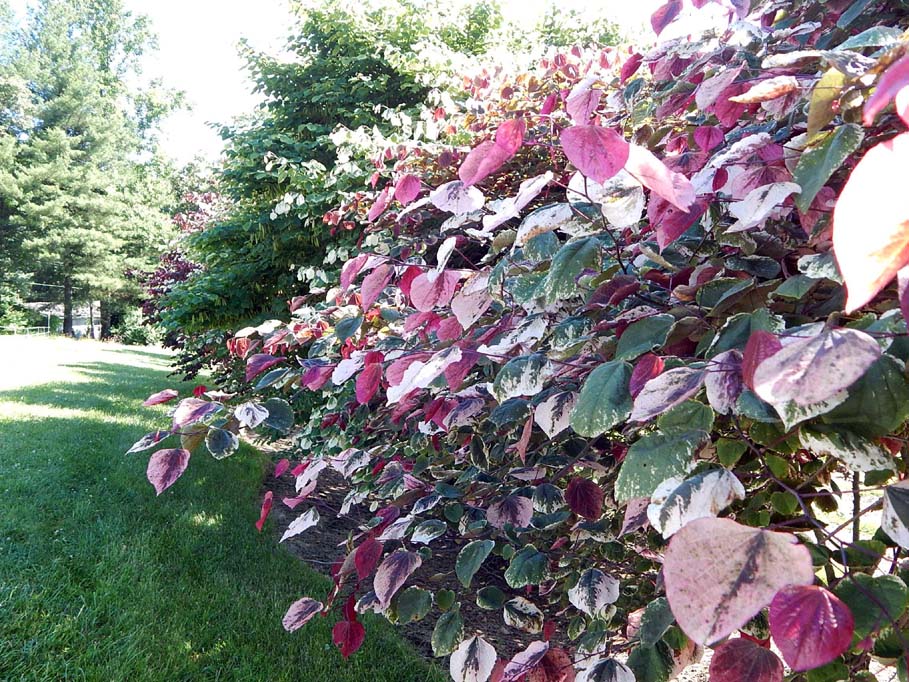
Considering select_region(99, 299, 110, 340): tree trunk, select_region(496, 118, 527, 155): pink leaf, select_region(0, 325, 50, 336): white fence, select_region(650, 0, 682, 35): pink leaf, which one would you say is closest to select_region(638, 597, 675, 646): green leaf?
select_region(496, 118, 527, 155): pink leaf

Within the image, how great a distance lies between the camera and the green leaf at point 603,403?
72cm

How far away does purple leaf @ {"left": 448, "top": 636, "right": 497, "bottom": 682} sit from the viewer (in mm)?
1069

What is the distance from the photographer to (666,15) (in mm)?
1160

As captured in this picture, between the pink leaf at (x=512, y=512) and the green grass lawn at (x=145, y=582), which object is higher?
the pink leaf at (x=512, y=512)

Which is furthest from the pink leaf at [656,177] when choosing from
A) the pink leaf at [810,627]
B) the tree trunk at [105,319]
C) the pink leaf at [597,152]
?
the tree trunk at [105,319]

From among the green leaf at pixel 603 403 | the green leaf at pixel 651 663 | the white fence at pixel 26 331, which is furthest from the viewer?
the white fence at pixel 26 331

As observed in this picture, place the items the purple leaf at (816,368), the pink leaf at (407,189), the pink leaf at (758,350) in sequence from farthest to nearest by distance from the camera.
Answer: the pink leaf at (407,189), the pink leaf at (758,350), the purple leaf at (816,368)

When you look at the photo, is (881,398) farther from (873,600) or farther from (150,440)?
(150,440)

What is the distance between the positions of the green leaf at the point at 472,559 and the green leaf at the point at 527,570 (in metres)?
0.07

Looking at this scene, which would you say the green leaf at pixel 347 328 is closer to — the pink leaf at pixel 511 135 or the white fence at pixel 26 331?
the pink leaf at pixel 511 135

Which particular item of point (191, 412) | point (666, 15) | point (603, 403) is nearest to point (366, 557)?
point (191, 412)

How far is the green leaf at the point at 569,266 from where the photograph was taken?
2.66 feet

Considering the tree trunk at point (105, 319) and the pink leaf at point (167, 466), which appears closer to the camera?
the pink leaf at point (167, 466)

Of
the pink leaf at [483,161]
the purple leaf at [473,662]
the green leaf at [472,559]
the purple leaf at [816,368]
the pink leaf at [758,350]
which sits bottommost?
the purple leaf at [473,662]
